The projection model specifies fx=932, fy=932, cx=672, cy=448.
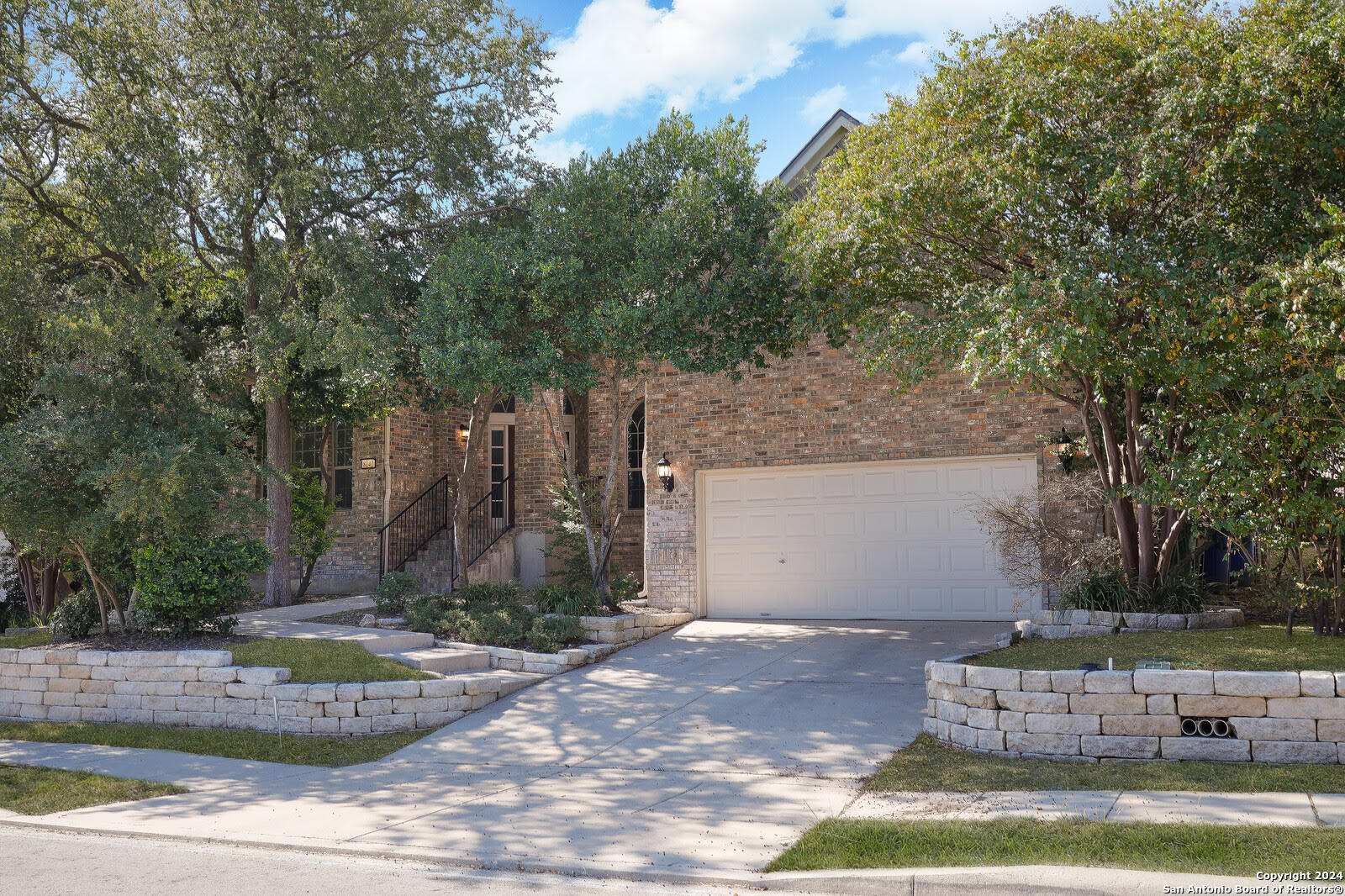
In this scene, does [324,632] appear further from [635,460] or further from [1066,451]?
[1066,451]

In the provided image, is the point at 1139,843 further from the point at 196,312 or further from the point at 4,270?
the point at 196,312

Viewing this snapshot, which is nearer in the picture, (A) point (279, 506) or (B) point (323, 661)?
(B) point (323, 661)

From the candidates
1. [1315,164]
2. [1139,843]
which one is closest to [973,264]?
[1315,164]

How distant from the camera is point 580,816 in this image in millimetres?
5887

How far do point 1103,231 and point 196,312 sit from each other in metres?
13.3

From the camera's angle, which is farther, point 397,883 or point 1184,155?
point 1184,155

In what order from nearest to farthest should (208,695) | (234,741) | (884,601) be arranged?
(234,741)
(208,695)
(884,601)

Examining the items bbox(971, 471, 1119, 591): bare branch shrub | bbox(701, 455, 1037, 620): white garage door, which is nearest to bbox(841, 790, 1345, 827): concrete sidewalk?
bbox(971, 471, 1119, 591): bare branch shrub

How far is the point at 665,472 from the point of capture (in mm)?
13570

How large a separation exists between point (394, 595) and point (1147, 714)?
31.6 ft

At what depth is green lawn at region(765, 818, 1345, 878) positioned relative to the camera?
173 inches

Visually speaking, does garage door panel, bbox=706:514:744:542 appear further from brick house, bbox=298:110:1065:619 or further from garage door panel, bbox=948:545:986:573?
garage door panel, bbox=948:545:986:573

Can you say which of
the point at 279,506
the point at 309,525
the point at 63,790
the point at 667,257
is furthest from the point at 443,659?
the point at 309,525

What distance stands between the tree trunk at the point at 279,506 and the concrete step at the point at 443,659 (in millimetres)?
4732
